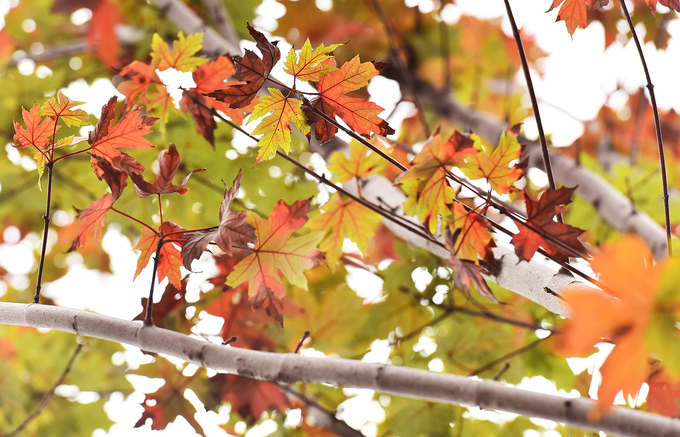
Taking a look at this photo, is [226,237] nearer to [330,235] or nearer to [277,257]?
[277,257]

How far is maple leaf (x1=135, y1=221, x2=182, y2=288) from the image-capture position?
0.55 meters

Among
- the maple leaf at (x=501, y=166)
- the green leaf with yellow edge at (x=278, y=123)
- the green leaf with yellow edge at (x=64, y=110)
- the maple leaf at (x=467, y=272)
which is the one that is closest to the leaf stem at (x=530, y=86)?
the maple leaf at (x=501, y=166)

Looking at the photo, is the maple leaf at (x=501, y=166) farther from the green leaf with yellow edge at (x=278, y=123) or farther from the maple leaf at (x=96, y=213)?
the maple leaf at (x=96, y=213)

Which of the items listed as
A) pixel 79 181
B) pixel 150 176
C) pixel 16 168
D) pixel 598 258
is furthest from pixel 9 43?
pixel 598 258

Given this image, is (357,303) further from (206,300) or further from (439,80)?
(439,80)

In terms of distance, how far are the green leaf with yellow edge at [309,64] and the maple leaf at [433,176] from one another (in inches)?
5.9

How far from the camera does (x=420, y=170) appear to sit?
0.45 metres

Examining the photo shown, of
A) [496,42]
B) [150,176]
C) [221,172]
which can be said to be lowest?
[150,176]

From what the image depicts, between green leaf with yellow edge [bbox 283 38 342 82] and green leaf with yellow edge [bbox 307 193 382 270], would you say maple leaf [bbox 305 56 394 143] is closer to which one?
green leaf with yellow edge [bbox 283 38 342 82]

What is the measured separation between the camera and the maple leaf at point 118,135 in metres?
0.55

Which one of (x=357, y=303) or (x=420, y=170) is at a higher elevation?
(x=420, y=170)

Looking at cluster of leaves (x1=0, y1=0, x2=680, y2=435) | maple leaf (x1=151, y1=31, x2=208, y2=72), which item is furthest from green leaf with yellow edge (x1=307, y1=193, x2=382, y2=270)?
maple leaf (x1=151, y1=31, x2=208, y2=72)

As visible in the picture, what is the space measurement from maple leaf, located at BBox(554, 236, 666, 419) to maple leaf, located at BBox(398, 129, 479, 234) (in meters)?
0.19

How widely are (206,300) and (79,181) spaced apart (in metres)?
0.53
